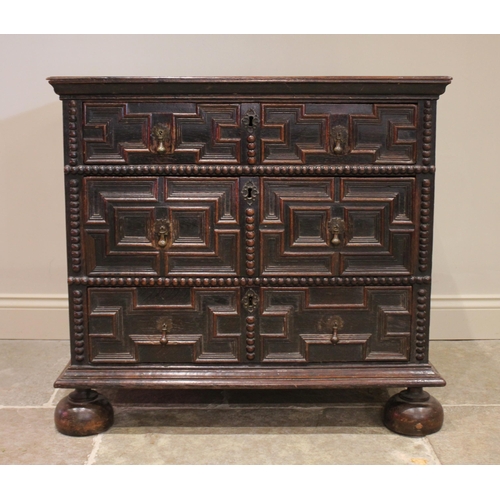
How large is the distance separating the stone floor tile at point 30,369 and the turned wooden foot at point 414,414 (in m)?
1.28

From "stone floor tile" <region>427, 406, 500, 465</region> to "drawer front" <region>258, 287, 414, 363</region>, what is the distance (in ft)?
0.99

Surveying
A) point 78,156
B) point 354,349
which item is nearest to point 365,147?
point 354,349

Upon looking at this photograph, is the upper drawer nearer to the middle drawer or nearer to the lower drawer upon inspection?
the middle drawer

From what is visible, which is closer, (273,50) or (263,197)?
(263,197)

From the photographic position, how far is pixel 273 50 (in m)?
2.96

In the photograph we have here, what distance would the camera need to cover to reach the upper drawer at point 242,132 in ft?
6.87

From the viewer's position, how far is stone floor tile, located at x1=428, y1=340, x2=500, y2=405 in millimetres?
2559

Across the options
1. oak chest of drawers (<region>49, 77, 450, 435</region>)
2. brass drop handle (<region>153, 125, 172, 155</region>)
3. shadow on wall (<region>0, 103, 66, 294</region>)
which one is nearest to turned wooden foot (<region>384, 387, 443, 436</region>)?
oak chest of drawers (<region>49, 77, 450, 435</region>)

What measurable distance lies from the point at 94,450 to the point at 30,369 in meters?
0.82

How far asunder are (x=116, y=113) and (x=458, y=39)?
1.67 metres

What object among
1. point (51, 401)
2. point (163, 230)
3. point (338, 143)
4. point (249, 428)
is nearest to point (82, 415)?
point (51, 401)

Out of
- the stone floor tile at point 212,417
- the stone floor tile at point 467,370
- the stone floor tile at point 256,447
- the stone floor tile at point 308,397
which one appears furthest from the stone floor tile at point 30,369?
the stone floor tile at point 467,370

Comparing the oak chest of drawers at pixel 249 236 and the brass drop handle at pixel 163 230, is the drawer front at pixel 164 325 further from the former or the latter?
the brass drop handle at pixel 163 230

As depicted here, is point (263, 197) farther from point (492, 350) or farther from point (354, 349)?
point (492, 350)
